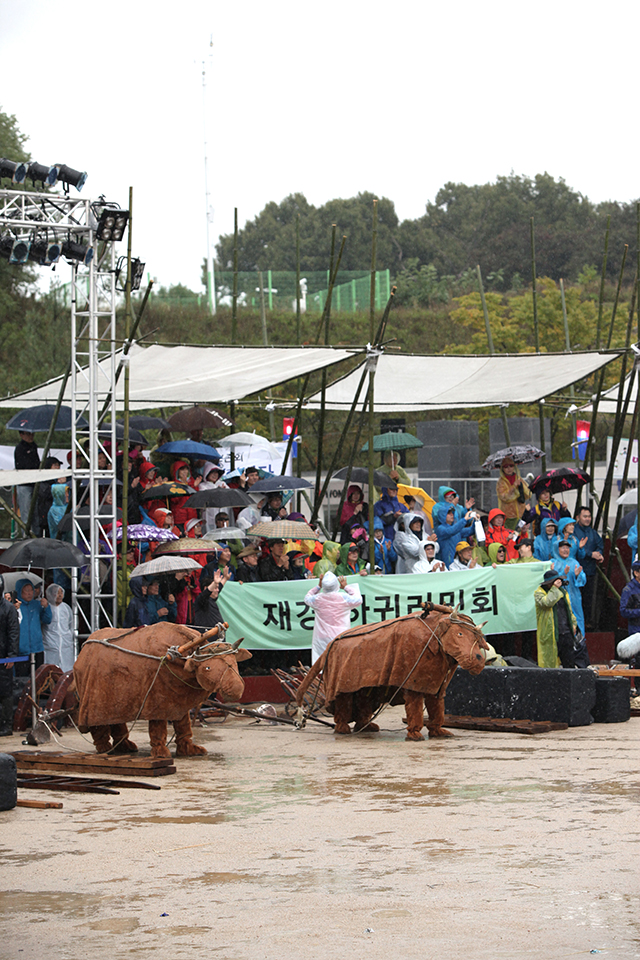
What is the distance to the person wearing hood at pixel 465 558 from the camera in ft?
50.1

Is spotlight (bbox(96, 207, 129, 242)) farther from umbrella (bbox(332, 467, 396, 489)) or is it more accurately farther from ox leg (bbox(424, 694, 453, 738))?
ox leg (bbox(424, 694, 453, 738))

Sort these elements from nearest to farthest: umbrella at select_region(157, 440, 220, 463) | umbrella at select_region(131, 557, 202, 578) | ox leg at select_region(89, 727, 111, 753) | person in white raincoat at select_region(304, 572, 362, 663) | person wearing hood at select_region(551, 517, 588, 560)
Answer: ox leg at select_region(89, 727, 111, 753), umbrella at select_region(131, 557, 202, 578), person in white raincoat at select_region(304, 572, 362, 663), person wearing hood at select_region(551, 517, 588, 560), umbrella at select_region(157, 440, 220, 463)

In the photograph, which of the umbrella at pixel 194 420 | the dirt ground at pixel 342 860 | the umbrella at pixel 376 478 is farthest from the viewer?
the umbrella at pixel 194 420

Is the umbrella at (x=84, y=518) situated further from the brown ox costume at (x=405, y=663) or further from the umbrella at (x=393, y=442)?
the umbrella at (x=393, y=442)

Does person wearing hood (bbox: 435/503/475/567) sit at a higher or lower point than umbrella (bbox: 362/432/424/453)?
lower

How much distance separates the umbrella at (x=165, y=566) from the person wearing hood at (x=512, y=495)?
5.47 meters

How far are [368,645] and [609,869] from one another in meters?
5.55

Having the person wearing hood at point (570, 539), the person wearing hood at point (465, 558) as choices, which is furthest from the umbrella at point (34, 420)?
the person wearing hood at point (570, 539)

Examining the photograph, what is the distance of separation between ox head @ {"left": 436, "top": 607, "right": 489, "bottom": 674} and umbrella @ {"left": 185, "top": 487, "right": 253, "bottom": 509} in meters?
4.41

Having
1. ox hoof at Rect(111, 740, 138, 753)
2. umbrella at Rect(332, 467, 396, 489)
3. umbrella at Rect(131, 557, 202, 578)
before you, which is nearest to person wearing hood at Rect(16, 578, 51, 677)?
umbrella at Rect(131, 557, 202, 578)

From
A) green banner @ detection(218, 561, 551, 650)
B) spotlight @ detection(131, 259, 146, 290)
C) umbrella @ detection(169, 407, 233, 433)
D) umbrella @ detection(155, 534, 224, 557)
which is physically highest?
spotlight @ detection(131, 259, 146, 290)

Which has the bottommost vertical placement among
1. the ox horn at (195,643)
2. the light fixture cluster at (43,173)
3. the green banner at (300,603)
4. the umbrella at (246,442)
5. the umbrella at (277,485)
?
the green banner at (300,603)

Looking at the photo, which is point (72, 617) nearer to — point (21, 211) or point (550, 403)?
point (21, 211)

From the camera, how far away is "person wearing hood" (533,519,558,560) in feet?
51.2
